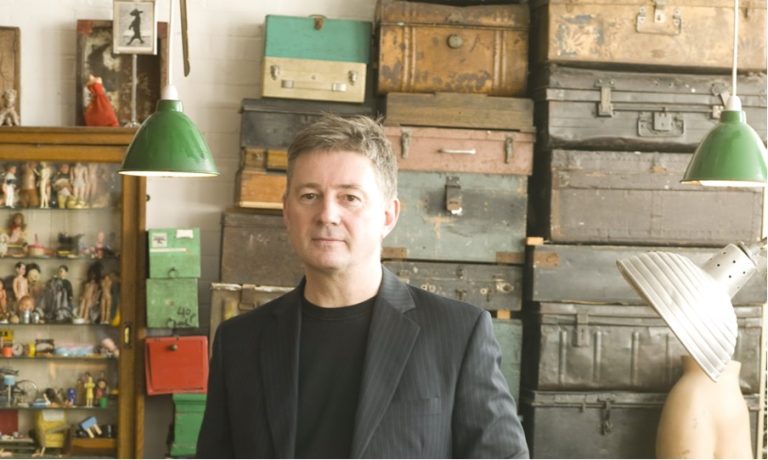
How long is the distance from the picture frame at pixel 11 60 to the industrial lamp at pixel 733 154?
11.2ft

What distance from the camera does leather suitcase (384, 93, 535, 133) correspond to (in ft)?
16.1

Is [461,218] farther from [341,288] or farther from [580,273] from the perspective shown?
[341,288]

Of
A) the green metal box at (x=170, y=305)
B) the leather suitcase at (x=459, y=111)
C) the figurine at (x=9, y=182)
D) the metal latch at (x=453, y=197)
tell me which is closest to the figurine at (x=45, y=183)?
the figurine at (x=9, y=182)

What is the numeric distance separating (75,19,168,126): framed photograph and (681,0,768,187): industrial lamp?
285 cm

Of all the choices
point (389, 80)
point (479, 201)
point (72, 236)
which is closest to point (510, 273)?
point (479, 201)

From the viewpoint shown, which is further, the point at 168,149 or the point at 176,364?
the point at 176,364

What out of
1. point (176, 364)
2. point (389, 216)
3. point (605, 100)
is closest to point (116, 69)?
point (176, 364)

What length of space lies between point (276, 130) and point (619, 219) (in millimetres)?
1675

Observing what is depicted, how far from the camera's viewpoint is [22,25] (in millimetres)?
5340

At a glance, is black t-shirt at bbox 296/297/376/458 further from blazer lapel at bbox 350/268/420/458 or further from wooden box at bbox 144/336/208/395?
wooden box at bbox 144/336/208/395

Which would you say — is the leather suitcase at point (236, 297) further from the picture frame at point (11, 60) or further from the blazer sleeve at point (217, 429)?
the blazer sleeve at point (217, 429)

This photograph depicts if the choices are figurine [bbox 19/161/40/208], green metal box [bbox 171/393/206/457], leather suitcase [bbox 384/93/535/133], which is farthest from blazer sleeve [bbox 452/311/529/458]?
figurine [bbox 19/161/40/208]

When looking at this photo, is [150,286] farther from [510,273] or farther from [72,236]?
[510,273]

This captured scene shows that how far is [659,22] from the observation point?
484 centimetres
